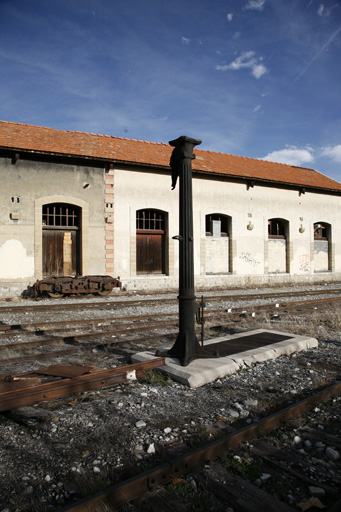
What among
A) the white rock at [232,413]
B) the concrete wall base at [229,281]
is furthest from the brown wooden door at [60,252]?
the white rock at [232,413]

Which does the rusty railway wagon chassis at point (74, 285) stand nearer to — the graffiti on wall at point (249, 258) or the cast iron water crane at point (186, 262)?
the graffiti on wall at point (249, 258)

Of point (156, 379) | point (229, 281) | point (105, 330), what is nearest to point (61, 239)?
point (229, 281)

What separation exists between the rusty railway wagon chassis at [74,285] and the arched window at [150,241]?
2.59m

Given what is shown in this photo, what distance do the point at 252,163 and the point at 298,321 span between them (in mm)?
16305

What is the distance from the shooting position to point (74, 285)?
14.0 m

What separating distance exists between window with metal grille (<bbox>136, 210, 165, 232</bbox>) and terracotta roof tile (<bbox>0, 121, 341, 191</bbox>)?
2.36 meters

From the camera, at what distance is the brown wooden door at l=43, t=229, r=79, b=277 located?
50.2 ft

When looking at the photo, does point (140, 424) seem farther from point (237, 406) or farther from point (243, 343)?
point (243, 343)

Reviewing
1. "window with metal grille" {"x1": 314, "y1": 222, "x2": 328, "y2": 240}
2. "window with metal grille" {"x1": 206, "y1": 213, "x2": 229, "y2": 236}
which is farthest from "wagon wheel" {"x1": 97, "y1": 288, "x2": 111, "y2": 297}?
"window with metal grille" {"x1": 314, "y1": 222, "x2": 328, "y2": 240}

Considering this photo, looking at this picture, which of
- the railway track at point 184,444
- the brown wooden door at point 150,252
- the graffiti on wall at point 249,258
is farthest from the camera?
the graffiti on wall at point 249,258

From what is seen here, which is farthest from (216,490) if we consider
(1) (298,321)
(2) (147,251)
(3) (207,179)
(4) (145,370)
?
(3) (207,179)

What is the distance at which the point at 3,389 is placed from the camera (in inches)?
147

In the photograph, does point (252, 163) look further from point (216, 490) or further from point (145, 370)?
point (216, 490)

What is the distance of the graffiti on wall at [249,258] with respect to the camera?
65.3ft
